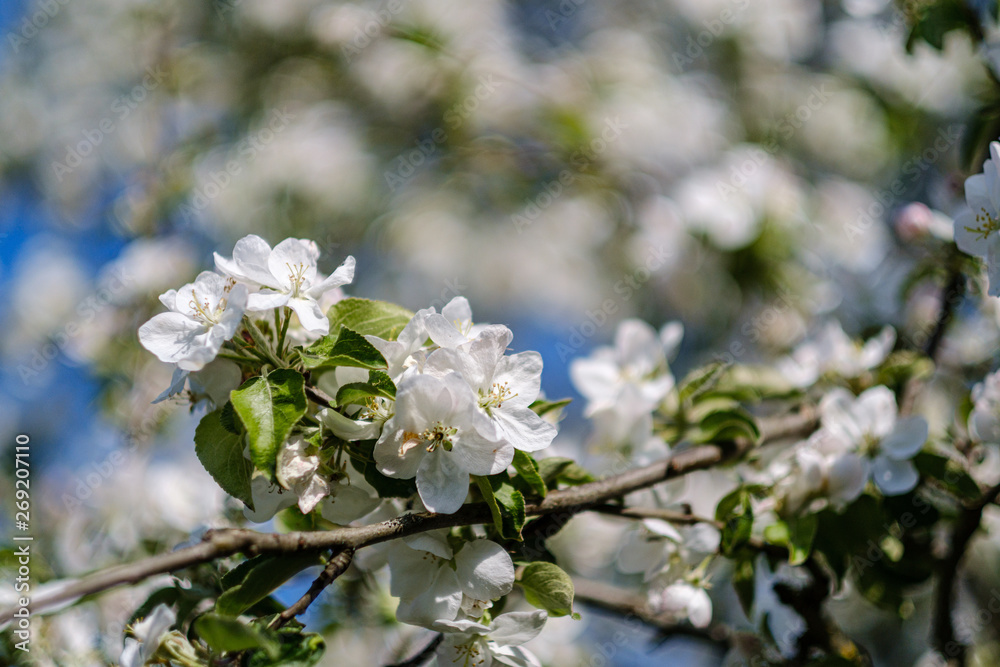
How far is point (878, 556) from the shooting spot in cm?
106

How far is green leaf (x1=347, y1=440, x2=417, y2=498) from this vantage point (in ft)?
2.53

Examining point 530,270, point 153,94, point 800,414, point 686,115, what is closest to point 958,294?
point 800,414

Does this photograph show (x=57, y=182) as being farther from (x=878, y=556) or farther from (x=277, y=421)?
(x=878, y=556)

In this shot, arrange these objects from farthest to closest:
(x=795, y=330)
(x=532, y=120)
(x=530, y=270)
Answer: (x=530, y=270) → (x=532, y=120) → (x=795, y=330)

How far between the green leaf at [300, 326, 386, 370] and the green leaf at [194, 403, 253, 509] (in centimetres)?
11

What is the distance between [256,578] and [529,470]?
0.30 metres

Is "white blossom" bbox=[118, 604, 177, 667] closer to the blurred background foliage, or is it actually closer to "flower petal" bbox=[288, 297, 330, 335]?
A: "flower petal" bbox=[288, 297, 330, 335]

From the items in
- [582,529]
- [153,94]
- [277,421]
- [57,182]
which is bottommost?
[582,529]

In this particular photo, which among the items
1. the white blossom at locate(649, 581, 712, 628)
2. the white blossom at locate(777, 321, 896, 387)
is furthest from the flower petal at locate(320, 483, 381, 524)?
the white blossom at locate(777, 321, 896, 387)

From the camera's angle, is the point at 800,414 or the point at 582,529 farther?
the point at 582,529

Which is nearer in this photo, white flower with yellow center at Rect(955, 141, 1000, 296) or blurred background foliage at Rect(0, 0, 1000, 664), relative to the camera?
white flower with yellow center at Rect(955, 141, 1000, 296)

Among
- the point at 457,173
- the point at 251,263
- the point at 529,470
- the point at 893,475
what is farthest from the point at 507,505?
the point at 457,173

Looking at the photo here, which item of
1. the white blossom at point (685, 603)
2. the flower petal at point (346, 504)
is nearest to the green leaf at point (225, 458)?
the flower petal at point (346, 504)

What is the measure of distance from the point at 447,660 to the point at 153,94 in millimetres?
3331
